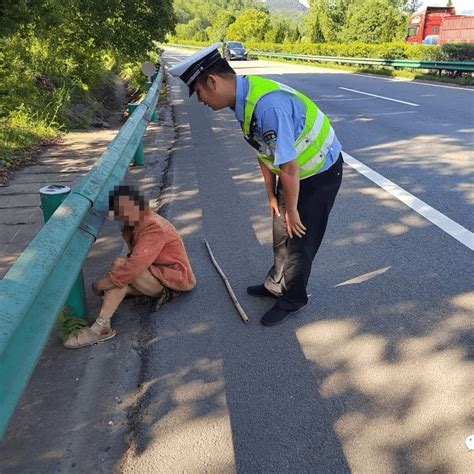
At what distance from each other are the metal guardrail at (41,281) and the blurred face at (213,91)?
0.81 metres

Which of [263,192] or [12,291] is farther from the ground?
[12,291]

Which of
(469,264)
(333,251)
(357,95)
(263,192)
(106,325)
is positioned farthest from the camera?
(357,95)

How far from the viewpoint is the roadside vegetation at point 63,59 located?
27.4ft

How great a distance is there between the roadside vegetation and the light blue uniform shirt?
5362mm

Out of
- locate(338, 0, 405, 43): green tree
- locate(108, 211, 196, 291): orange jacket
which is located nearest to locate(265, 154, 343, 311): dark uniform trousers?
locate(108, 211, 196, 291): orange jacket

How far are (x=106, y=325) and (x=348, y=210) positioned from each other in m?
2.89

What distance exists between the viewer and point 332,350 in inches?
113

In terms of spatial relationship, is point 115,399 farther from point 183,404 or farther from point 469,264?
point 469,264

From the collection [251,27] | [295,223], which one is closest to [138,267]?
[295,223]

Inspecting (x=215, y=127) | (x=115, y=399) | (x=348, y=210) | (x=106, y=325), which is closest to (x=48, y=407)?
(x=115, y=399)

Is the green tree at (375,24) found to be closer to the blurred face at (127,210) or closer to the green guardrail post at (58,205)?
the blurred face at (127,210)

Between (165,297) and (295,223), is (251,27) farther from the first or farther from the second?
(295,223)

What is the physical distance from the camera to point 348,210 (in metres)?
5.06

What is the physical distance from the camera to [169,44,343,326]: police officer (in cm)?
247
